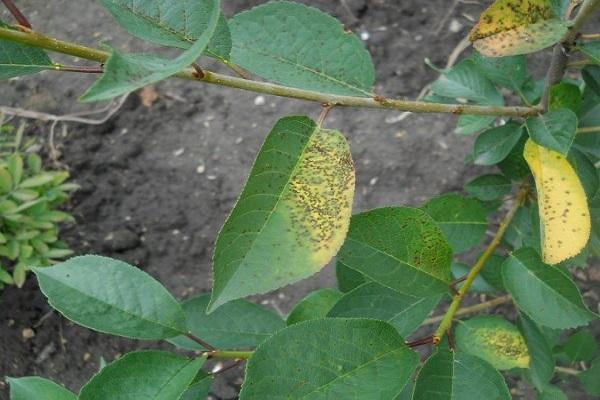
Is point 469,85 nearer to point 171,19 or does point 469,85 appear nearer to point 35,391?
point 171,19

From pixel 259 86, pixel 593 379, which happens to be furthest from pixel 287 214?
pixel 593 379

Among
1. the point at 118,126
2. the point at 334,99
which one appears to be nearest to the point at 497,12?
the point at 334,99

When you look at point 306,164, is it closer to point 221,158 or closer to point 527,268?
point 527,268

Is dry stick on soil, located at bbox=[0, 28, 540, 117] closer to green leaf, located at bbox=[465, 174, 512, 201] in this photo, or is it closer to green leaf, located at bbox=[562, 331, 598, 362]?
green leaf, located at bbox=[465, 174, 512, 201]

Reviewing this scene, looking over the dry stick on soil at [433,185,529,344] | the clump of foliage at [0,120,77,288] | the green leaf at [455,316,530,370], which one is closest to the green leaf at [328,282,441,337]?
the dry stick on soil at [433,185,529,344]

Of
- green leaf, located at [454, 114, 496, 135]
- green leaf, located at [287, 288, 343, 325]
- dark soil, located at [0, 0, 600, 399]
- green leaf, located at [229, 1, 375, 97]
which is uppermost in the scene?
green leaf, located at [229, 1, 375, 97]

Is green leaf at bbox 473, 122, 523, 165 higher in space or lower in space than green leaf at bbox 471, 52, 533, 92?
lower
